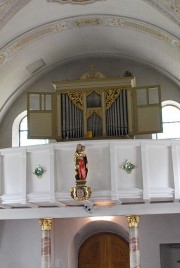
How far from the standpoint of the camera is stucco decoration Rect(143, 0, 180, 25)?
1320cm

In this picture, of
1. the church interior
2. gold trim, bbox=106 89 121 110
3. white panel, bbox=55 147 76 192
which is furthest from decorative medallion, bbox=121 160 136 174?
gold trim, bbox=106 89 121 110

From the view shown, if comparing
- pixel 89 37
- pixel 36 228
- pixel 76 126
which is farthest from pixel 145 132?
pixel 36 228

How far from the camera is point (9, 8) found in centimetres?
1355

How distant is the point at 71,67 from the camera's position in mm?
17641

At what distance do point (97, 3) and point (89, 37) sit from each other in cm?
218

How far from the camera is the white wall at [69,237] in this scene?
15727 millimetres

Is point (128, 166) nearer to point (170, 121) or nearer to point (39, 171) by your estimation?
point (39, 171)

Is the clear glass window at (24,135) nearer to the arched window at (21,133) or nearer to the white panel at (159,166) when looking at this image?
the arched window at (21,133)

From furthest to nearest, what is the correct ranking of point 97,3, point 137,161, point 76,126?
point 76,126
point 97,3
point 137,161

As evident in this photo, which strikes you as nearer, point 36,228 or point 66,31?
point 66,31

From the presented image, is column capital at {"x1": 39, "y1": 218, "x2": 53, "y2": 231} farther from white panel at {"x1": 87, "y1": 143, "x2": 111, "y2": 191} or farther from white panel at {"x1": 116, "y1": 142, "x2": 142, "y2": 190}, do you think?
white panel at {"x1": 116, "y1": 142, "x2": 142, "y2": 190}

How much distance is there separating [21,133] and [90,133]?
3.70 metres

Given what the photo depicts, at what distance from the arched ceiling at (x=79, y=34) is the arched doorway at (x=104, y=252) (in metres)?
5.57

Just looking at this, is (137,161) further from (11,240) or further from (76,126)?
(11,240)
